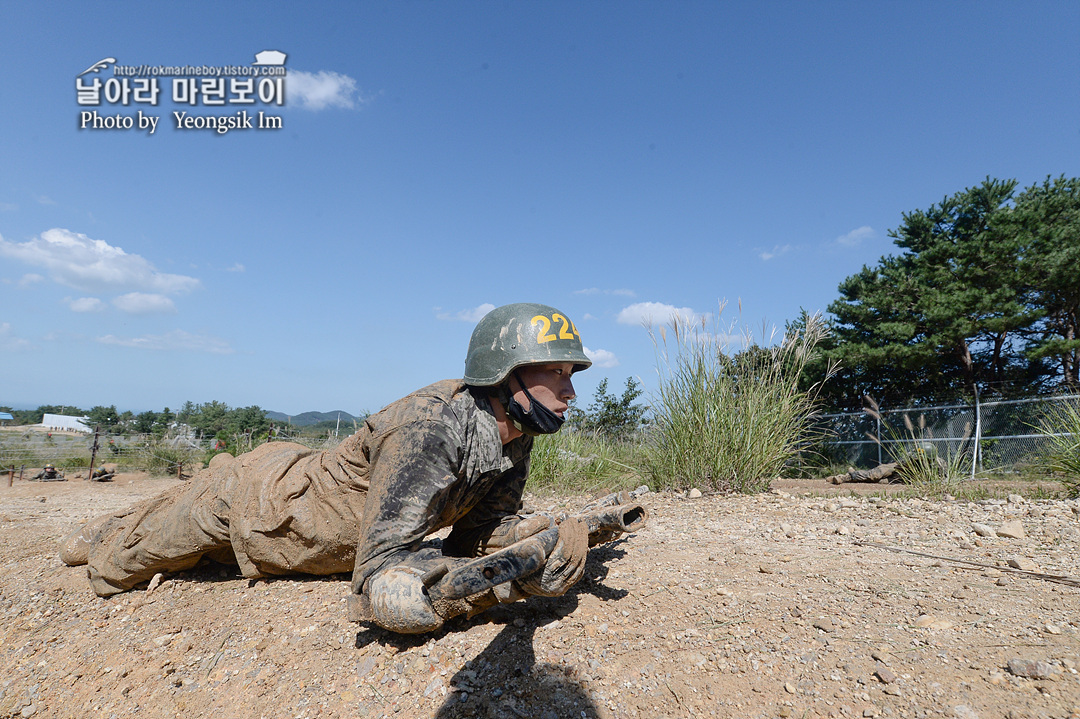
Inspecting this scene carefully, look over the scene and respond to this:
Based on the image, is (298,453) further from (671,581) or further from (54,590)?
(671,581)

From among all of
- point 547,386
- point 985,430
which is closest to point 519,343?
point 547,386

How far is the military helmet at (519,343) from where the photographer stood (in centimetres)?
215

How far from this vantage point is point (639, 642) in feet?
6.15

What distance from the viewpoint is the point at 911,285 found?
46.5 ft

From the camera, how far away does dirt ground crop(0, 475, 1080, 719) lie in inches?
60.0

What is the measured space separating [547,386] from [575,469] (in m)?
4.36

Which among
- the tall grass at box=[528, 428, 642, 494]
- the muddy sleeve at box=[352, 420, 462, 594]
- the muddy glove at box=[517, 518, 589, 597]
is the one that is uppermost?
the muddy sleeve at box=[352, 420, 462, 594]

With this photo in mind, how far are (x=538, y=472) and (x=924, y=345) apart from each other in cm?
1186

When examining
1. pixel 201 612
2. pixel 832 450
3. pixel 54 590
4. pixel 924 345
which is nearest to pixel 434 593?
pixel 201 612

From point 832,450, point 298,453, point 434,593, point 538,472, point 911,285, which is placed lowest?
point 832,450

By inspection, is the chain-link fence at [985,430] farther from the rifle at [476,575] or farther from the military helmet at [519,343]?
the rifle at [476,575]

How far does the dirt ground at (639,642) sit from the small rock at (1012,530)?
59 millimetres

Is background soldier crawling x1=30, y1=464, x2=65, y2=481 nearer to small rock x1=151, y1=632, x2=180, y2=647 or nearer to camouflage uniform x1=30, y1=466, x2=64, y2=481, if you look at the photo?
camouflage uniform x1=30, y1=466, x2=64, y2=481

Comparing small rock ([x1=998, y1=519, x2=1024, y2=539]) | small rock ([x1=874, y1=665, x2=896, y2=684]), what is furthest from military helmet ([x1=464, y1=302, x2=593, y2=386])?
small rock ([x1=998, y1=519, x2=1024, y2=539])
